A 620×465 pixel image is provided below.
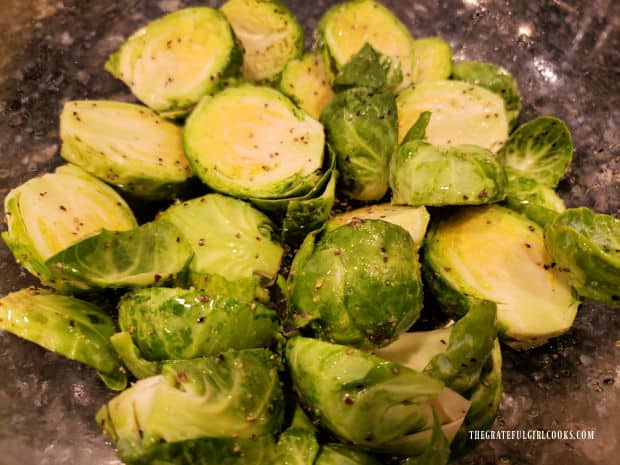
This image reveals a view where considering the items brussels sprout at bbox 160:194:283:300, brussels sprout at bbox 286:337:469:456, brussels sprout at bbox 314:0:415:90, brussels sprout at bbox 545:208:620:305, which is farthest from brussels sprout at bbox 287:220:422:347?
brussels sprout at bbox 314:0:415:90

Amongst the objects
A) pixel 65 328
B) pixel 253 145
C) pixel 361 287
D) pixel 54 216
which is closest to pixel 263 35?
pixel 253 145

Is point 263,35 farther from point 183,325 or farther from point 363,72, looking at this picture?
point 183,325

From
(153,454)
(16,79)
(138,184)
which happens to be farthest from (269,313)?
(16,79)

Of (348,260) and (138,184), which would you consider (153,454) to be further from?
(138,184)

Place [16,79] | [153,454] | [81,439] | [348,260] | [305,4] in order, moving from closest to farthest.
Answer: [153,454] → [348,260] → [81,439] → [16,79] → [305,4]

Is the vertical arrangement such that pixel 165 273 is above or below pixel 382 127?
below

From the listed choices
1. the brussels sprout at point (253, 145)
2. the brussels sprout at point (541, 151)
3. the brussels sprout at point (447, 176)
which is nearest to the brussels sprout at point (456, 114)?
the brussels sprout at point (541, 151)

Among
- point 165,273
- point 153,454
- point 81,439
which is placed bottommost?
point 81,439
